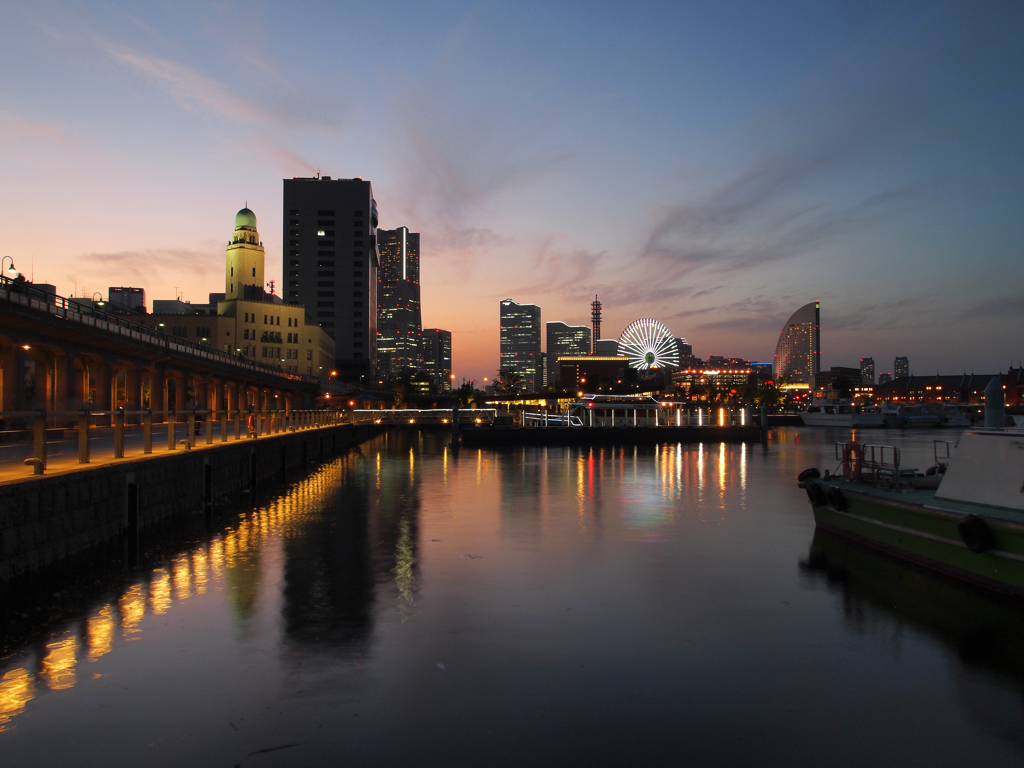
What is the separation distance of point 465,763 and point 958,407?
580 ft

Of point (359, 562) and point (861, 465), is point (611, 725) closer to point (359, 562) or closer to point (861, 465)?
point (359, 562)

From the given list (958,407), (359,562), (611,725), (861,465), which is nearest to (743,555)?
A: (861,465)

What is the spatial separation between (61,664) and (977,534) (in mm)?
13547

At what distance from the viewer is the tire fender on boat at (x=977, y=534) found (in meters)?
11.3

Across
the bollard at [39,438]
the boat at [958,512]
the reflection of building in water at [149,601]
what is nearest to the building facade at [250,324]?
the reflection of building in water at [149,601]

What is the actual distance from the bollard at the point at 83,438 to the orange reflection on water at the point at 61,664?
638cm

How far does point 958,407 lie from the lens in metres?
153

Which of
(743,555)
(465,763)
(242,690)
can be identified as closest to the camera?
(465,763)

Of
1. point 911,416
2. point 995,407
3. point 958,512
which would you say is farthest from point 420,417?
point 911,416

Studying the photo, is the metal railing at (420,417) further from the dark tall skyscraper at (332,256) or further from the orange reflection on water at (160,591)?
the dark tall skyscraper at (332,256)

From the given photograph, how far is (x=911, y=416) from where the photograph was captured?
419ft

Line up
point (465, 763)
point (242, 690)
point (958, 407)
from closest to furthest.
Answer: point (465, 763) → point (242, 690) → point (958, 407)

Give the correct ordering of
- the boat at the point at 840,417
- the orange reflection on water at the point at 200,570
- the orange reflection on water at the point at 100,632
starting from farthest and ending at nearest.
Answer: the boat at the point at 840,417 < the orange reflection on water at the point at 200,570 < the orange reflection on water at the point at 100,632

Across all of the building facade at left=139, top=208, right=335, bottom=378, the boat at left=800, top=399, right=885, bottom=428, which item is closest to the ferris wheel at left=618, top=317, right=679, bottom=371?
the boat at left=800, top=399, right=885, bottom=428
